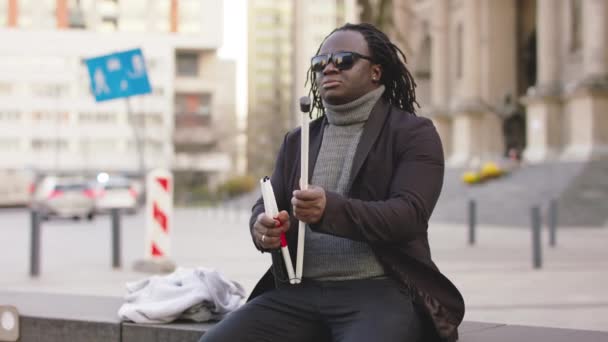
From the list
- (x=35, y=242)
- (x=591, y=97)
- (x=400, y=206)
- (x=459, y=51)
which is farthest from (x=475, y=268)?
(x=459, y=51)

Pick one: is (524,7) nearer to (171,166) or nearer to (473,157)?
(473,157)

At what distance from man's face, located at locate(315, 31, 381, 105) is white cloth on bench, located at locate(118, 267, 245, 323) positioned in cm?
172

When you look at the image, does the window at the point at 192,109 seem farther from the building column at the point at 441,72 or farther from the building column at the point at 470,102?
the building column at the point at 470,102

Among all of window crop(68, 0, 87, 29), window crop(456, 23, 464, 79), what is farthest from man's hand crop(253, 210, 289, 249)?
window crop(68, 0, 87, 29)

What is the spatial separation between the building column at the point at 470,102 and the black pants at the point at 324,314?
3673 centimetres

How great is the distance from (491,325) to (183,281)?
1715mm

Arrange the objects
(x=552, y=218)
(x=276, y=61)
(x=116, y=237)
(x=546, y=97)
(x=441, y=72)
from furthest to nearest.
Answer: (x=276, y=61) < (x=441, y=72) < (x=546, y=97) < (x=552, y=218) < (x=116, y=237)

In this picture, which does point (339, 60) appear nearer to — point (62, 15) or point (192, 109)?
point (192, 109)

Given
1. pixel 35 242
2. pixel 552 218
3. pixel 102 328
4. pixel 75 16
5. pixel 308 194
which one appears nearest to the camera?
pixel 308 194

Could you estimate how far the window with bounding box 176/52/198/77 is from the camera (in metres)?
106

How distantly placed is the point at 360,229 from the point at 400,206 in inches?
7.2

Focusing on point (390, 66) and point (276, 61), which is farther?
point (276, 61)

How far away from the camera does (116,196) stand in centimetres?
4034

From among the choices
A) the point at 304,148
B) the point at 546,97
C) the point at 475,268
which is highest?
the point at 304,148
